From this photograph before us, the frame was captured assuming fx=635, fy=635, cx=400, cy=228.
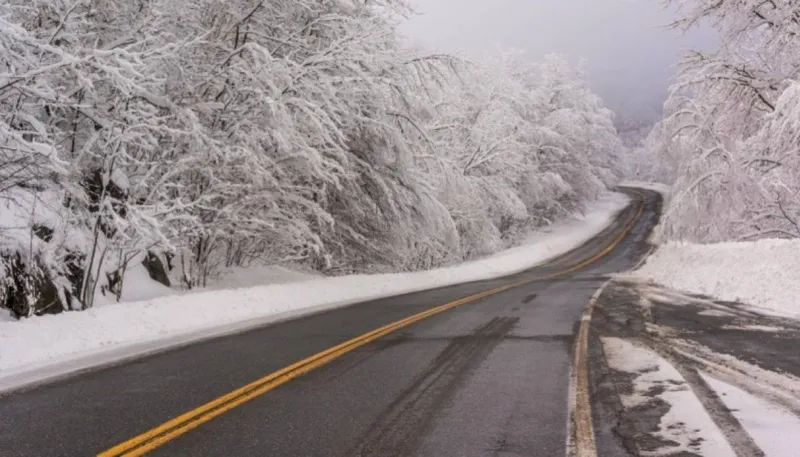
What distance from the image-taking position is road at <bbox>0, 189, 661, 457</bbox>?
455 cm

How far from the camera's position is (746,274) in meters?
14.8

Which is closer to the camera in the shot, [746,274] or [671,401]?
[671,401]

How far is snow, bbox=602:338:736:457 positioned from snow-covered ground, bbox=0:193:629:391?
19.2 feet

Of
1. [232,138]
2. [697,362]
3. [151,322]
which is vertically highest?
[232,138]

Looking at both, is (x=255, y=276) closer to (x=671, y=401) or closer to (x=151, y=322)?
(x=151, y=322)

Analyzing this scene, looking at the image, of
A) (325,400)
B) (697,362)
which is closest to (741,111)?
(697,362)

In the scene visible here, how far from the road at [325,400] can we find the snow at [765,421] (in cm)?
132

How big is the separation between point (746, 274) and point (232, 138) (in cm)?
1218

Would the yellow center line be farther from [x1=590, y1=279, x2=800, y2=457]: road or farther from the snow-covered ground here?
[x1=590, y1=279, x2=800, y2=457]: road

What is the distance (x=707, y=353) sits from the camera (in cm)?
759

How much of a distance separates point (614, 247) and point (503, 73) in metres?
14.9

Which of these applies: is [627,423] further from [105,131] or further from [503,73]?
[503,73]

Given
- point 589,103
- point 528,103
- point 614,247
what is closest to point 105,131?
point 614,247

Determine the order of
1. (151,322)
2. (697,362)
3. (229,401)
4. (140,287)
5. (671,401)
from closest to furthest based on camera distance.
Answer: (671,401) < (229,401) < (697,362) < (151,322) < (140,287)
